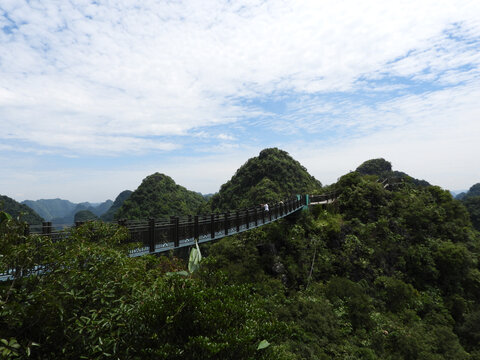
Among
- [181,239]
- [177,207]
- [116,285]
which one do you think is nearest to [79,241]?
[116,285]

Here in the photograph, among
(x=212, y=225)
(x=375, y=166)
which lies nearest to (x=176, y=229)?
(x=212, y=225)

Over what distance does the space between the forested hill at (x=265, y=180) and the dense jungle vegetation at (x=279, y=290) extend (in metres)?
8.23

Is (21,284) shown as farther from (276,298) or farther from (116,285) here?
(276,298)

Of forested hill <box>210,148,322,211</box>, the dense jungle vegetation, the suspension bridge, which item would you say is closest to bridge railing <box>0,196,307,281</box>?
the suspension bridge

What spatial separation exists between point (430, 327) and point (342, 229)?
7714mm

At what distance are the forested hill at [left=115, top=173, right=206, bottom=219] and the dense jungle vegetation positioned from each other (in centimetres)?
2440

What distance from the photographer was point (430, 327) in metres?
14.3

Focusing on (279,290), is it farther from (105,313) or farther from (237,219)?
(105,313)

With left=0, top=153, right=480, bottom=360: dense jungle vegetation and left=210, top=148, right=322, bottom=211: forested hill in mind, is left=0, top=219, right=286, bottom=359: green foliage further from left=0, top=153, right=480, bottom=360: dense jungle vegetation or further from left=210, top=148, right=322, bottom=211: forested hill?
left=210, top=148, right=322, bottom=211: forested hill

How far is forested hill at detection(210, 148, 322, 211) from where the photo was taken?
31.7 m

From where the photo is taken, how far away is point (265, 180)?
3238 centimetres

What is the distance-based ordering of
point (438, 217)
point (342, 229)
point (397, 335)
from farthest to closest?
1. point (438, 217)
2. point (342, 229)
3. point (397, 335)

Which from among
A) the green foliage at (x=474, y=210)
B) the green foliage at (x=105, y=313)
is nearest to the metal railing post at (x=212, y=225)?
the green foliage at (x=105, y=313)

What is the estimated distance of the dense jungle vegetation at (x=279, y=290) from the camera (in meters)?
2.94
